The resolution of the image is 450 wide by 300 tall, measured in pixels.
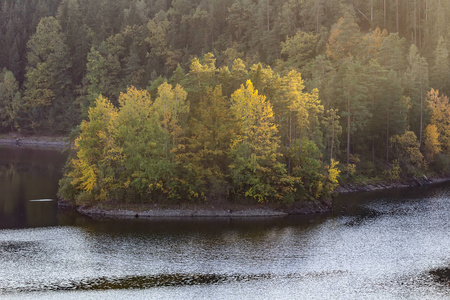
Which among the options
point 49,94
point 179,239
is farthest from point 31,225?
point 49,94

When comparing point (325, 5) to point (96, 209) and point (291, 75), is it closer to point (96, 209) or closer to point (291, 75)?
point (291, 75)

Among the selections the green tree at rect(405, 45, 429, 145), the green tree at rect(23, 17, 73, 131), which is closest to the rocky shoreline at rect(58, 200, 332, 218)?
the green tree at rect(405, 45, 429, 145)

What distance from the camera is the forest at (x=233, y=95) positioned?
7175 centimetres

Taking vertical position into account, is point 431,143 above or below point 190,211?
above

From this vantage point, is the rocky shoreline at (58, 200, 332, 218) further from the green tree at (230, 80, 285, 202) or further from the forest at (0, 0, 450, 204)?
the green tree at (230, 80, 285, 202)

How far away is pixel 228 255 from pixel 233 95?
26.5 m

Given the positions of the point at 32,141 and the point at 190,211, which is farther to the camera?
the point at 32,141

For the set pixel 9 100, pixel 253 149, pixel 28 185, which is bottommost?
pixel 28 185

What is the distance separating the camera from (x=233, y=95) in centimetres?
7300

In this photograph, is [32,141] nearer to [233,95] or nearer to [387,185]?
[233,95]

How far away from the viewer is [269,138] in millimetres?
72188

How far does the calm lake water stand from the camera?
44.1 meters

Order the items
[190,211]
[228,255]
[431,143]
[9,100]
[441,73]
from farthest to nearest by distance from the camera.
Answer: [9,100]
[441,73]
[431,143]
[190,211]
[228,255]

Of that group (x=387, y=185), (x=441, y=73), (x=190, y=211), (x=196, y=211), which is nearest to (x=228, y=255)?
(x=196, y=211)
